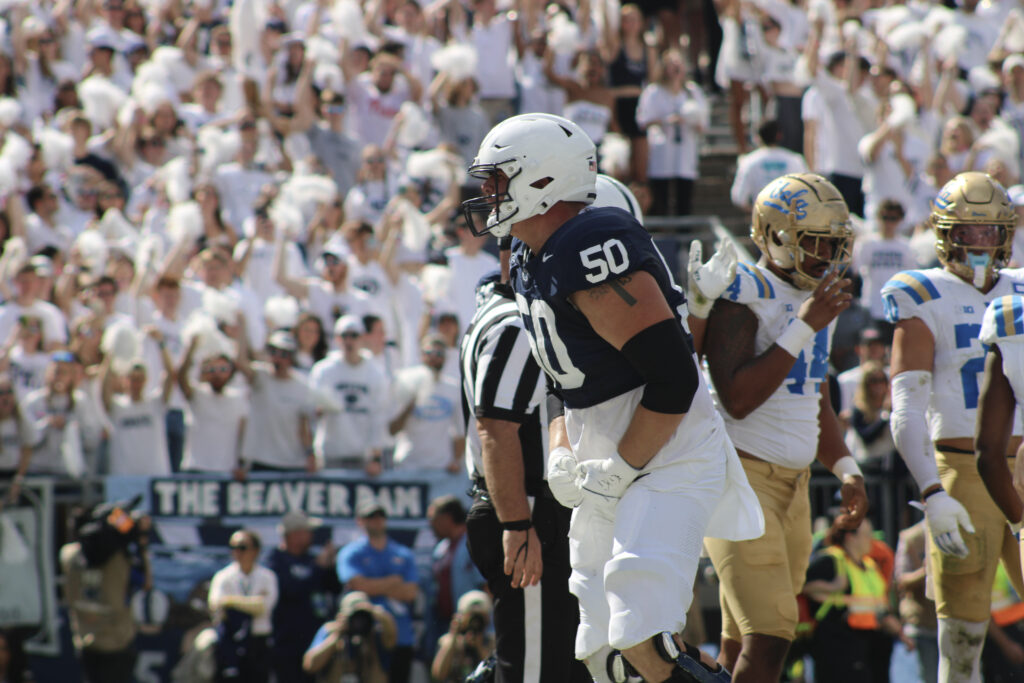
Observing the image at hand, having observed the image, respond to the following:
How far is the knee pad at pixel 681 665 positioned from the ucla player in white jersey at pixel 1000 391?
4.03ft

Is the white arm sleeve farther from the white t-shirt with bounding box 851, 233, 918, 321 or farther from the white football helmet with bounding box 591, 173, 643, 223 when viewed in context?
the white t-shirt with bounding box 851, 233, 918, 321

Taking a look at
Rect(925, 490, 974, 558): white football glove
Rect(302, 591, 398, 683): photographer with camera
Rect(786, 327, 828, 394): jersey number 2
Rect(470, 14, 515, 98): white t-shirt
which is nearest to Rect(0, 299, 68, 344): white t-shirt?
Rect(302, 591, 398, 683): photographer with camera

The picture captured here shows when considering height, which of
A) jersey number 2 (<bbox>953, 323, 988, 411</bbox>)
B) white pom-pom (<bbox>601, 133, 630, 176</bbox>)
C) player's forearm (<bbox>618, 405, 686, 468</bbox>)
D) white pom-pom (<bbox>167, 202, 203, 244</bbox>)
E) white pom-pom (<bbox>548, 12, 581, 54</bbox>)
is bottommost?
player's forearm (<bbox>618, 405, 686, 468</bbox>)

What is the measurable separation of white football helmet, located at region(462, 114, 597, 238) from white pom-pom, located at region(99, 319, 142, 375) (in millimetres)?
6685

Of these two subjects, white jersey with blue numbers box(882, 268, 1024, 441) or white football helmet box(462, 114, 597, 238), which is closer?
white football helmet box(462, 114, 597, 238)

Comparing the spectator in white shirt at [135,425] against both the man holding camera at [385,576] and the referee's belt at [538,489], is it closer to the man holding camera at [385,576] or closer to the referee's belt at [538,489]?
the man holding camera at [385,576]

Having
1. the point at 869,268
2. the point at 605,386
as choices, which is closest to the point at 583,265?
the point at 605,386


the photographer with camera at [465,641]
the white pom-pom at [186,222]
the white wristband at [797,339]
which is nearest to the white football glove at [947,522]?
the white wristband at [797,339]

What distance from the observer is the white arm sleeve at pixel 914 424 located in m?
5.08

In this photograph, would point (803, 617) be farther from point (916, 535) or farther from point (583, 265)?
point (583, 265)

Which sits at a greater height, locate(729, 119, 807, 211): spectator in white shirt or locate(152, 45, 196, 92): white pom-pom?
locate(152, 45, 196, 92): white pom-pom

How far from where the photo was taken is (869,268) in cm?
1177

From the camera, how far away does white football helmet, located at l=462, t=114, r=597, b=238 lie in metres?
4.26

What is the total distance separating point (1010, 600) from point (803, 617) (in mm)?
1216
